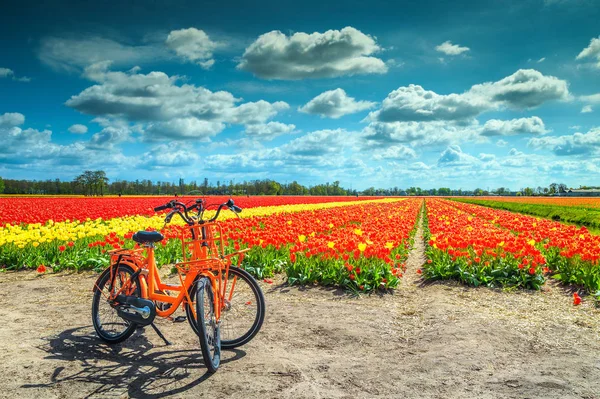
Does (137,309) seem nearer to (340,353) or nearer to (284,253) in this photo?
(340,353)

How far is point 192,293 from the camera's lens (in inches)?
196

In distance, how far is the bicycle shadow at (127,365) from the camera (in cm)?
438

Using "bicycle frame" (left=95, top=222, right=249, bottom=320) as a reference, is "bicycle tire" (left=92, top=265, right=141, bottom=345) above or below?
below

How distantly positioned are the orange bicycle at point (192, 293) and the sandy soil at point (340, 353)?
0.85ft

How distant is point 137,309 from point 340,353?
259cm

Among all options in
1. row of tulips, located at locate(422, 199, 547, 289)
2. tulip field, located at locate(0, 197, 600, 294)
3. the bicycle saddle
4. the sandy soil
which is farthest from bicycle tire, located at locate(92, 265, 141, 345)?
row of tulips, located at locate(422, 199, 547, 289)

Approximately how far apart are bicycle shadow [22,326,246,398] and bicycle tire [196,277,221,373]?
0.63 feet

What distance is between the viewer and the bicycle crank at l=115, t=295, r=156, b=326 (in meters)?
5.14

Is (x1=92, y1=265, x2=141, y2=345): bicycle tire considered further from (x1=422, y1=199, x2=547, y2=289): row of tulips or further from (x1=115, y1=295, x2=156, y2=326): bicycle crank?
(x1=422, y1=199, x2=547, y2=289): row of tulips


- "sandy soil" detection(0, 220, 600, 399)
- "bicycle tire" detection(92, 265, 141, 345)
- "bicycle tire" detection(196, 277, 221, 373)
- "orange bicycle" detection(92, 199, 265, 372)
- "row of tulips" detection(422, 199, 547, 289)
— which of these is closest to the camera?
"sandy soil" detection(0, 220, 600, 399)

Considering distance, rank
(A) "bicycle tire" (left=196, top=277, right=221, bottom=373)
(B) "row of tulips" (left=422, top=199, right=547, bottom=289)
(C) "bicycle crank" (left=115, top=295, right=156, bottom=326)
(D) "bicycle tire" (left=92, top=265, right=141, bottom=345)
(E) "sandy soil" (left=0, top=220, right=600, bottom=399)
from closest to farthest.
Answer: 1. (E) "sandy soil" (left=0, top=220, right=600, bottom=399)
2. (A) "bicycle tire" (left=196, top=277, right=221, bottom=373)
3. (C) "bicycle crank" (left=115, top=295, right=156, bottom=326)
4. (D) "bicycle tire" (left=92, top=265, right=141, bottom=345)
5. (B) "row of tulips" (left=422, top=199, right=547, bottom=289)

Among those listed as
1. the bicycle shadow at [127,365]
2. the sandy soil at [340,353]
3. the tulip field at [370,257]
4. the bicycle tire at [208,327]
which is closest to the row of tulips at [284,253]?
the tulip field at [370,257]

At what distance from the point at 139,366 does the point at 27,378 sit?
3.70 ft

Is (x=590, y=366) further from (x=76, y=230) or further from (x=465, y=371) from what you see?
(x=76, y=230)
